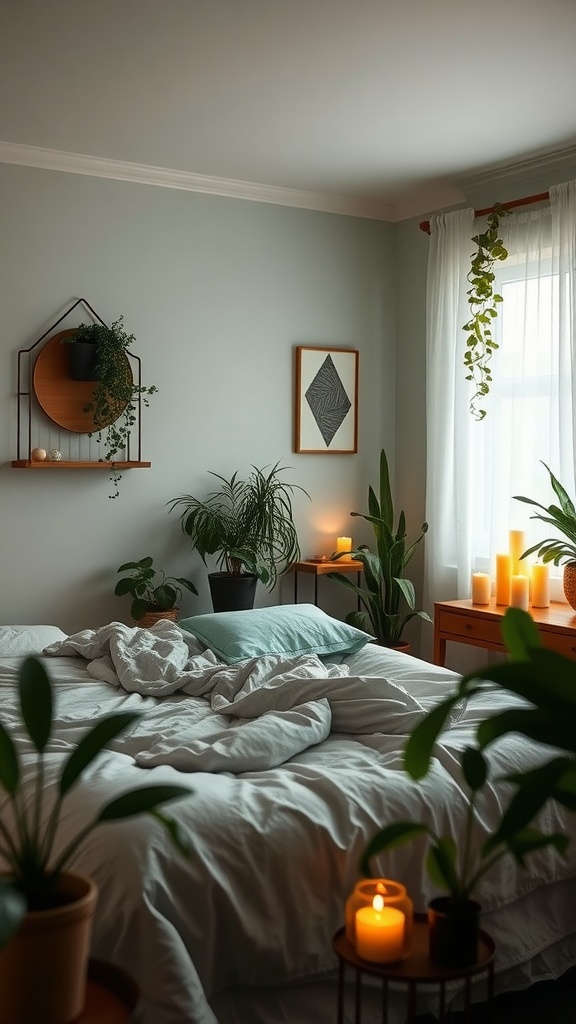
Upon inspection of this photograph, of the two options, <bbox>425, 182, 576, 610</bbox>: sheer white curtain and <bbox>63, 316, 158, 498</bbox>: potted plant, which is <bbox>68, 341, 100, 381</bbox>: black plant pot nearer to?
<bbox>63, 316, 158, 498</bbox>: potted plant

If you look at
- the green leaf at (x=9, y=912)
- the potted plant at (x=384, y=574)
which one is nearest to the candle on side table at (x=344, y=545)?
the potted plant at (x=384, y=574)

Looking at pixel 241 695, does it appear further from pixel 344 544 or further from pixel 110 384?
pixel 344 544

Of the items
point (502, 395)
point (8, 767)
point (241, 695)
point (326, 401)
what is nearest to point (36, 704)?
point (8, 767)

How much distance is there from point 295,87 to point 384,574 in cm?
234

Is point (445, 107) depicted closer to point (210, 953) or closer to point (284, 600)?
point (284, 600)

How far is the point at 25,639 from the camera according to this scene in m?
3.71

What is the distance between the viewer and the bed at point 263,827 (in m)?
1.88

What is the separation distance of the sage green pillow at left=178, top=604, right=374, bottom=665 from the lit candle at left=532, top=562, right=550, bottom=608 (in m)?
1.11

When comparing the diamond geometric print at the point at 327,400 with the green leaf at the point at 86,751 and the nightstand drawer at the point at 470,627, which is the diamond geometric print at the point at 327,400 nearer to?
the nightstand drawer at the point at 470,627

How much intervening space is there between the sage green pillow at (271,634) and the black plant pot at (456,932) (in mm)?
1780

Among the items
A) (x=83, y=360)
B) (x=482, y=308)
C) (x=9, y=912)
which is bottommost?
(x=9, y=912)

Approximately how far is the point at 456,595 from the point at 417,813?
2.87 metres

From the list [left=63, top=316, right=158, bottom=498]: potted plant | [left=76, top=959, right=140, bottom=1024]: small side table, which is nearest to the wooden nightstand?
[left=63, top=316, right=158, bottom=498]: potted plant

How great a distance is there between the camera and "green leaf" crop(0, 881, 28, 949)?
3.71 ft
